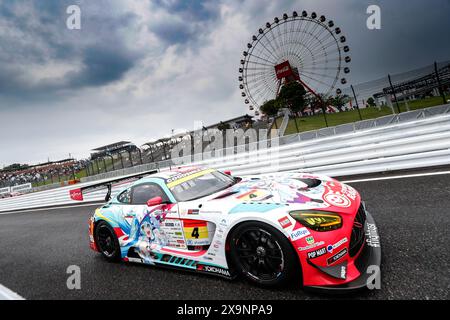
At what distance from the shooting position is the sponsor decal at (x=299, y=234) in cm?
252

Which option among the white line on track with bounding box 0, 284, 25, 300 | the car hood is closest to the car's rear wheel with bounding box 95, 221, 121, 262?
the white line on track with bounding box 0, 284, 25, 300

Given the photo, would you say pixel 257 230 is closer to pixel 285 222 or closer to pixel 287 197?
pixel 285 222

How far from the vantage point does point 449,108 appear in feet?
22.1

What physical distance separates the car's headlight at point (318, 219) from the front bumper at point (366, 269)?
0.45 m

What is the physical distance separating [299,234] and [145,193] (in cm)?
243

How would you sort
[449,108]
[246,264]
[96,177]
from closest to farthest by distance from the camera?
[246,264]
[449,108]
[96,177]

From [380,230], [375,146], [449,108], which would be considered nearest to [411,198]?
A: [380,230]

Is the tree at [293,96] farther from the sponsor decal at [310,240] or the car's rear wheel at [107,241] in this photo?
the sponsor decal at [310,240]

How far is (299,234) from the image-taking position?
253 cm

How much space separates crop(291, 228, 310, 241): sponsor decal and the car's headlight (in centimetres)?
5

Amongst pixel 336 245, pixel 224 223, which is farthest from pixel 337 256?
pixel 224 223
